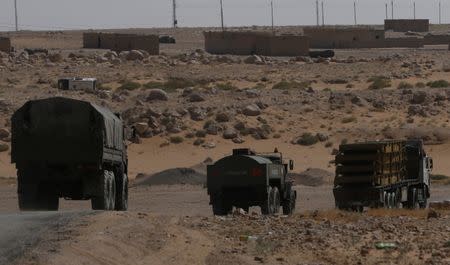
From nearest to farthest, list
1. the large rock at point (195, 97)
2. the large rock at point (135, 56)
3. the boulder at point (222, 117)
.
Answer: the boulder at point (222, 117), the large rock at point (195, 97), the large rock at point (135, 56)

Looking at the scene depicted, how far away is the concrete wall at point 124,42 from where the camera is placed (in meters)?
97.4

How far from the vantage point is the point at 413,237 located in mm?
22562

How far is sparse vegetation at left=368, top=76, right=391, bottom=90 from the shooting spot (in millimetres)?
74188

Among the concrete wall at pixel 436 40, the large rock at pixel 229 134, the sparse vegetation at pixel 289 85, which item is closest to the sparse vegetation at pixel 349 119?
the large rock at pixel 229 134

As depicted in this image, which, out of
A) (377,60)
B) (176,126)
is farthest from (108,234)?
(377,60)

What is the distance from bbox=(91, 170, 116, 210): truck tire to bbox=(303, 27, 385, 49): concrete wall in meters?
84.2

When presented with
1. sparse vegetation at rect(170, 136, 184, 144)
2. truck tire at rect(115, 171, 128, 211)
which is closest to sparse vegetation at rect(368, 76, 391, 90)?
sparse vegetation at rect(170, 136, 184, 144)

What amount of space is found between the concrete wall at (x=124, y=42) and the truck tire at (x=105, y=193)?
65.8 metres

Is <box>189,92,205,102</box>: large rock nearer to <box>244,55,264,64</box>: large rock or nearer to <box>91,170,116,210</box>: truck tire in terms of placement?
<box>244,55,264,64</box>: large rock

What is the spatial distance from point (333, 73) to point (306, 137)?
23794mm

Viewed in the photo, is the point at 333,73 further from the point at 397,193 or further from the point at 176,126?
the point at 397,193

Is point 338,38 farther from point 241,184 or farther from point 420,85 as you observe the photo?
point 241,184

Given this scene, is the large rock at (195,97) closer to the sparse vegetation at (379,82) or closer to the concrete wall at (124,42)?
the sparse vegetation at (379,82)

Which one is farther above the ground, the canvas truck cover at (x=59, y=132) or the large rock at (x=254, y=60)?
the canvas truck cover at (x=59, y=132)
